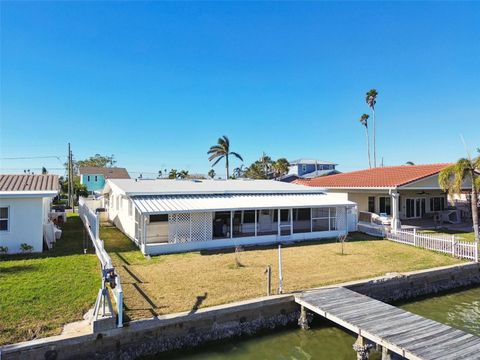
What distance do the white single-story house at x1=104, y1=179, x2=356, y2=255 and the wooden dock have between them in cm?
861

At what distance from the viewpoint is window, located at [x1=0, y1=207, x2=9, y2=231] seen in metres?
14.8

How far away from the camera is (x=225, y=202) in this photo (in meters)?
19.4

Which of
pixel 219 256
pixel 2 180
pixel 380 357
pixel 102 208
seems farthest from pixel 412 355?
pixel 102 208

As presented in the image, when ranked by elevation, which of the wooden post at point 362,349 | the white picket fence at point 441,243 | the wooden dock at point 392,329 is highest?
the white picket fence at point 441,243

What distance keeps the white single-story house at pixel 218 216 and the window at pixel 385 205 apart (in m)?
5.53

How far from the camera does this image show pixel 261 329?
956cm

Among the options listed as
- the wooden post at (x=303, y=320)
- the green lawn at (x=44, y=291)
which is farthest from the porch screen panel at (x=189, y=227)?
the wooden post at (x=303, y=320)

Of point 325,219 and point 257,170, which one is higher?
point 257,170

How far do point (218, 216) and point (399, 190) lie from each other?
15548mm

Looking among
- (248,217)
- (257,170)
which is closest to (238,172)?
(257,170)

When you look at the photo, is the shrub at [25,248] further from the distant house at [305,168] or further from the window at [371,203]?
the distant house at [305,168]

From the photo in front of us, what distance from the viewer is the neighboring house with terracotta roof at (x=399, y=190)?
24219 millimetres

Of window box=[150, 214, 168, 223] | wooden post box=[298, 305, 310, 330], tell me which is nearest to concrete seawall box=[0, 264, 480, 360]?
wooden post box=[298, 305, 310, 330]

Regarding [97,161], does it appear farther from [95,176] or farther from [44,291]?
[44,291]
